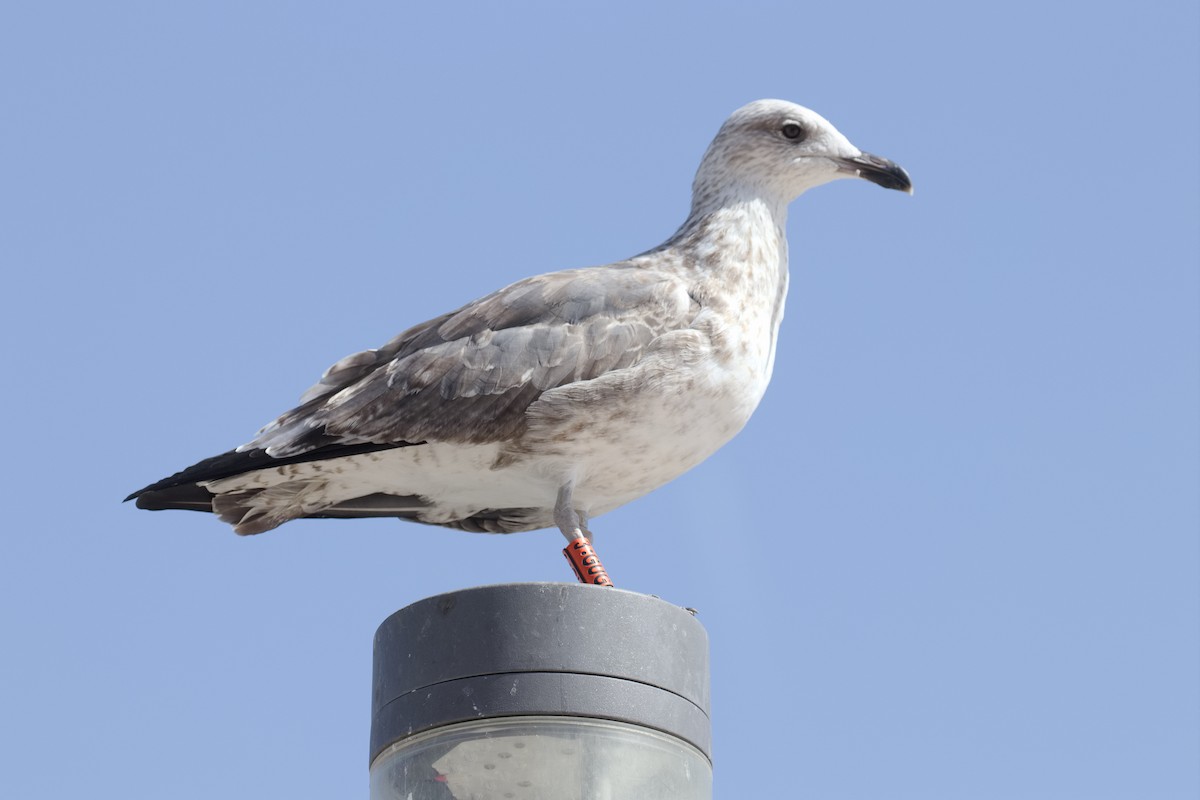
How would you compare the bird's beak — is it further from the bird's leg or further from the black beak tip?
the bird's leg

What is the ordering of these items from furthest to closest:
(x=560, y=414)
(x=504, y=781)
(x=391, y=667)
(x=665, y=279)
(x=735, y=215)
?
(x=735, y=215)
(x=665, y=279)
(x=560, y=414)
(x=391, y=667)
(x=504, y=781)

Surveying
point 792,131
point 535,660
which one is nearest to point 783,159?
point 792,131

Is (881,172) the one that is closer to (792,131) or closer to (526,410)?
(792,131)

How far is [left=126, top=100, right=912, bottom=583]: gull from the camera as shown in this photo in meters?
7.45

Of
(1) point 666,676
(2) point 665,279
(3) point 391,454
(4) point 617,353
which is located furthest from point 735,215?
(1) point 666,676

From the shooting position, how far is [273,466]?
7.49 metres

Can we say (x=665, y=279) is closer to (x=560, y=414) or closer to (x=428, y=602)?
(x=560, y=414)

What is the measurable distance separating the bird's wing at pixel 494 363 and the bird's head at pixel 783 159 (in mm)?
1062

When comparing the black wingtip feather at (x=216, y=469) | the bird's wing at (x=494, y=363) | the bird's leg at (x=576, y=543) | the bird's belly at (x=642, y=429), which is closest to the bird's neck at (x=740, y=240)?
the bird's wing at (x=494, y=363)

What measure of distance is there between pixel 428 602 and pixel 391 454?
96.8 inches

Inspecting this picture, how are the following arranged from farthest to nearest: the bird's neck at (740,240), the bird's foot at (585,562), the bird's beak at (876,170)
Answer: the bird's beak at (876,170) → the bird's neck at (740,240) → the bird's foot at (585,562)

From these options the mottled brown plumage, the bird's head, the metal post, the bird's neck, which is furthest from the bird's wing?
the metal post

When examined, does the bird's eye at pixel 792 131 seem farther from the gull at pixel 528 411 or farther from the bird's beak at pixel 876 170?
the gull at pixel 528 411

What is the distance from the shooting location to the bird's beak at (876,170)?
28.3 feet
